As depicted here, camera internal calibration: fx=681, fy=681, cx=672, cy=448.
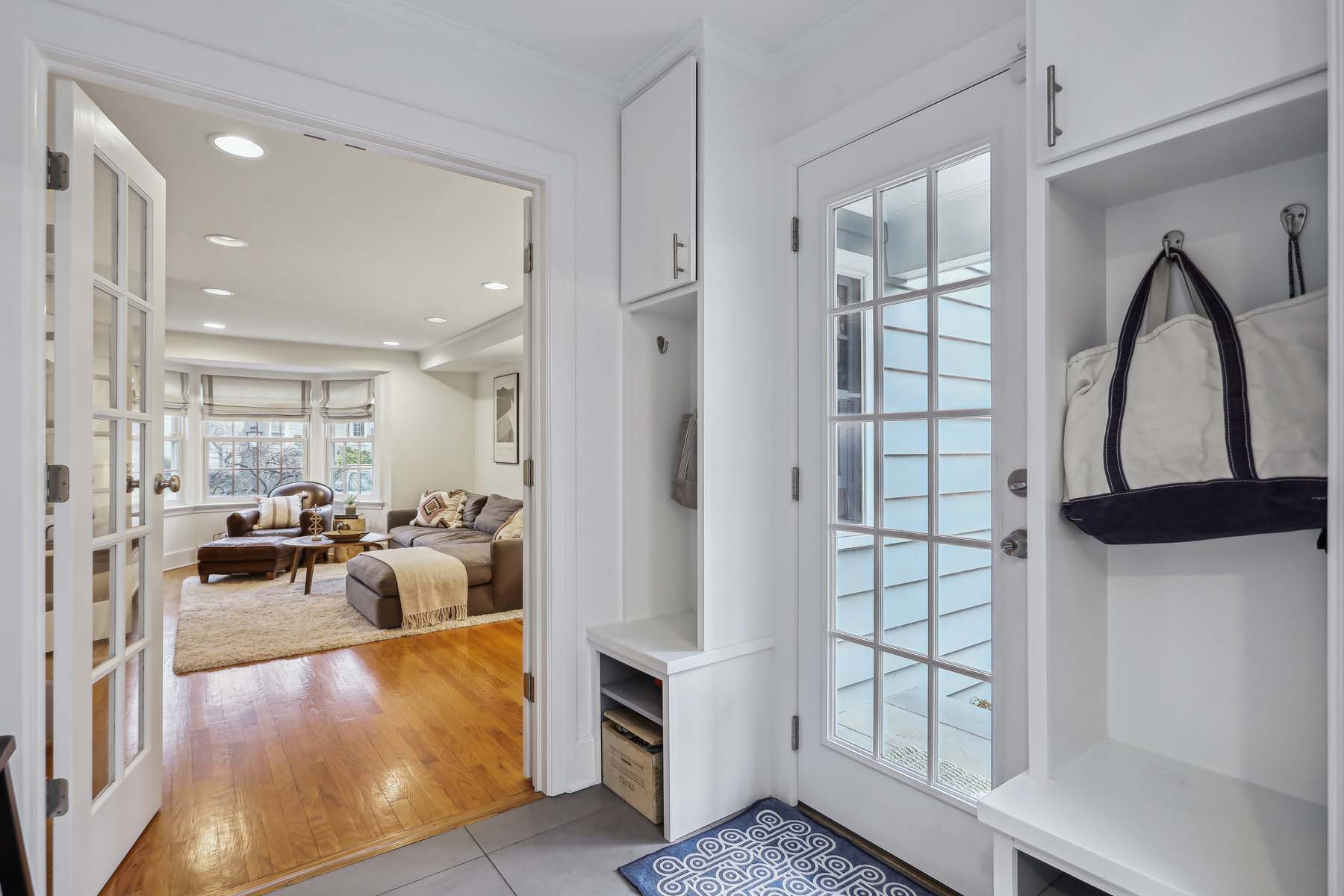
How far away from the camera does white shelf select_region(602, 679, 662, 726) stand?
2125 mm

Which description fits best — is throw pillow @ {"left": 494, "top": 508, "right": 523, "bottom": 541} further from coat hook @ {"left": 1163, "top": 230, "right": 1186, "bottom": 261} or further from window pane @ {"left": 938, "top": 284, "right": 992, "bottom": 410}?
coat hook @ {"left": 1163, "top": 230, "right": 1186, "bottom": 261}

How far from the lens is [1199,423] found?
1121 millimetres

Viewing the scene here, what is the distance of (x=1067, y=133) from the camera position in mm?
1192

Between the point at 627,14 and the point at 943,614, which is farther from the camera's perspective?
the point at 627,14

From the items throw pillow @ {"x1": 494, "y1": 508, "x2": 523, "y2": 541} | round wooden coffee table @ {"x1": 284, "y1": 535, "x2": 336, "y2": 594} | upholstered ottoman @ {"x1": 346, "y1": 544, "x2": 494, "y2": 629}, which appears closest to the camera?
upholstered ottoman @ {"x1": 346, "y1": 544, "x2": 494, "y2": 629}

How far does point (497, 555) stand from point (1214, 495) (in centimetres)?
458

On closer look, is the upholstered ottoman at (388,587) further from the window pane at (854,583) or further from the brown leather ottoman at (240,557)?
the window pane at (854,583)

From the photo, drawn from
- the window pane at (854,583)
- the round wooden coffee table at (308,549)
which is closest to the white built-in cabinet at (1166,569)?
the window pane at (854,583)

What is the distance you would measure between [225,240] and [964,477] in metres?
4.06

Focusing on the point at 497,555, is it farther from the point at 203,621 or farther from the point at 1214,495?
the point at 1214,495

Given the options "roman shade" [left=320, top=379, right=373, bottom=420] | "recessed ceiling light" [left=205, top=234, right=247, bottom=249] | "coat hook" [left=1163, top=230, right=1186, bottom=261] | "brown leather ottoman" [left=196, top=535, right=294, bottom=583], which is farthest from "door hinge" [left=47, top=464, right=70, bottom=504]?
"roman shade" [left=320, top=379, right=373, bottom=420]

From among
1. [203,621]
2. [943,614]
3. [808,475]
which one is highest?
[808,475]

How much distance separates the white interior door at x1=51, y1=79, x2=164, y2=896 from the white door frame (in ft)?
0.24

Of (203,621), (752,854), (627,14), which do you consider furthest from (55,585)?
(203,621)
